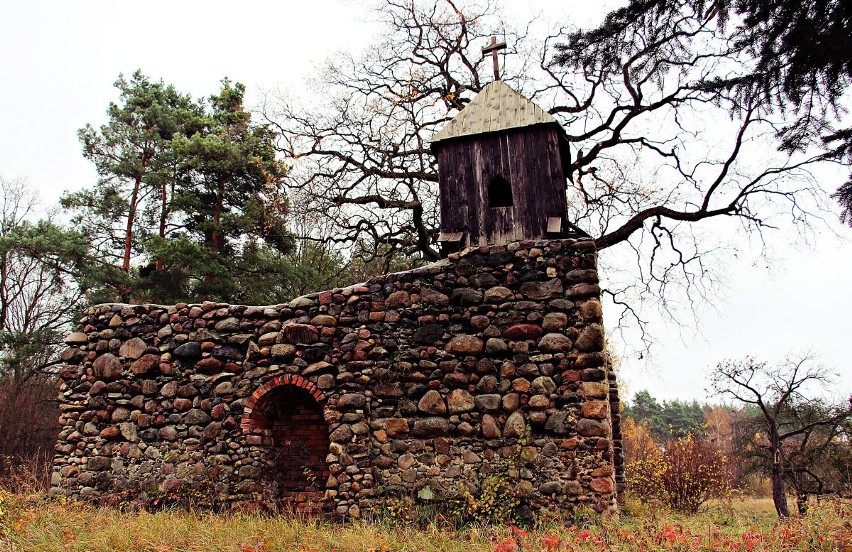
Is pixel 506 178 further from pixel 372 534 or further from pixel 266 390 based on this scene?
pixel 372 534

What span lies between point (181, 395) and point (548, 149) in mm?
8242

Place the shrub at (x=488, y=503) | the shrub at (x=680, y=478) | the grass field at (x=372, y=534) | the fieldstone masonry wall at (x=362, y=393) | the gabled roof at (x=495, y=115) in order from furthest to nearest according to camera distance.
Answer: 1. the shrub at (x=680, y=478)
2. the gabled roof at (x=495, y=115)
3. the fieldstone masonry wall at (x=362, y=393)
4. the shrub at (x=488, y=503)
5. the grass field at (x=372, y=534)

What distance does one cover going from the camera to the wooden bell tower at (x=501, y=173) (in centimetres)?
1179

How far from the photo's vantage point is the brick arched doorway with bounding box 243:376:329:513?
29.3 ft

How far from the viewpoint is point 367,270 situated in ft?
75.0

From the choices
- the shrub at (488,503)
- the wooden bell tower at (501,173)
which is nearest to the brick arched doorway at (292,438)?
the shrub at (488,503)

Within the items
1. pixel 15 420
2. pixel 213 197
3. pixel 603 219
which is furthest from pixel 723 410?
pixel 15 420

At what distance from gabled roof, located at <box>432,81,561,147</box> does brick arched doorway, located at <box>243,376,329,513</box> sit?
6.18 m

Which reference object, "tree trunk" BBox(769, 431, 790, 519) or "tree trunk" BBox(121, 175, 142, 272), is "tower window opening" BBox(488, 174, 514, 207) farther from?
"tree trunk" BBox(121, 175, 142, 272)

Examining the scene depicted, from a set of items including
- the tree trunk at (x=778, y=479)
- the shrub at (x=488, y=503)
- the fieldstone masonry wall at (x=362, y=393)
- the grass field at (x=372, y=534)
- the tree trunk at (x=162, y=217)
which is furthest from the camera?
the tree trunk at (x=162, y=217)

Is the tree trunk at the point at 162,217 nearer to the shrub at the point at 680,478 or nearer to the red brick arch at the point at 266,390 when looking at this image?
the red brick arch at the point at 266,390

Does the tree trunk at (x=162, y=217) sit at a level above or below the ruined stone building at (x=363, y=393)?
above

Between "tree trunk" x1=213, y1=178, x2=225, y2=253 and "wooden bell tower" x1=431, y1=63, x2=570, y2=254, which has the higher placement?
"tree trunk" x1=213, y1=178, x2=225, y2=253

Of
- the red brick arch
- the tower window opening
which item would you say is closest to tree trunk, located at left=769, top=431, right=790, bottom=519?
the tower window opening
